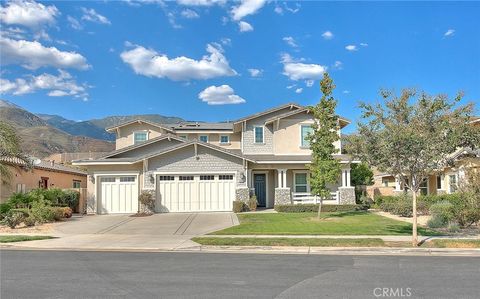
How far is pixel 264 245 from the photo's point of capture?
14.0 meters

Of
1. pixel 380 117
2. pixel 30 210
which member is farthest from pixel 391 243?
pixel 30 210

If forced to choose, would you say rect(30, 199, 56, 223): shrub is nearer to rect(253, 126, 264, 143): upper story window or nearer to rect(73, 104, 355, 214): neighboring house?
rect(73, 104, 355, 214): neighboring house

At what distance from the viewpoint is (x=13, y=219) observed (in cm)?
1947

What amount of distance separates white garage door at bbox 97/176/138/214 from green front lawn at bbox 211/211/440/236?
7763 mm

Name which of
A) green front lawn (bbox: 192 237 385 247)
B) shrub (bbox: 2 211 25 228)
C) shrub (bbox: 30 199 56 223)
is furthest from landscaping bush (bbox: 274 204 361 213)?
shrub (bbox: 2 211 25 228)

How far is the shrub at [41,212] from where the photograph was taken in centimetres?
2089

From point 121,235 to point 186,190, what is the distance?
1010 centimetres

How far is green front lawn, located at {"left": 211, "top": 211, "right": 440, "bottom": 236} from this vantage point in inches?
660

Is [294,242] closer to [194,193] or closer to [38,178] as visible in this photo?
[194,193]

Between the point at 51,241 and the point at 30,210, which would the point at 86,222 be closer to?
the point at 30,210

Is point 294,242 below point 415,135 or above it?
below

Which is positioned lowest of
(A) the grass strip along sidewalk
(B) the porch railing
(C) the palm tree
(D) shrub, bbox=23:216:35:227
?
(A) the grass strip along sidewalk

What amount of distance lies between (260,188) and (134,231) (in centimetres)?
1340

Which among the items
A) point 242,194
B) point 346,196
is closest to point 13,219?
point 242,194
